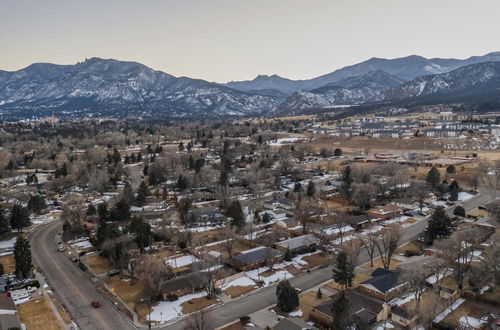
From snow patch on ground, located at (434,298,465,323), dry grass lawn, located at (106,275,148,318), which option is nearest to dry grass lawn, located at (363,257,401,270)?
snow patch on ground, located at (434,298,465,323)

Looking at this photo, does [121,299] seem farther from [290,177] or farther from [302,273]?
[290,177]

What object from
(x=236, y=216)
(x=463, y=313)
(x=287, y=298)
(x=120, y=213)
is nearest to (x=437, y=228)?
(x=463, y=313)

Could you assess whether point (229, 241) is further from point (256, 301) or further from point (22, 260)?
point (22, 260)

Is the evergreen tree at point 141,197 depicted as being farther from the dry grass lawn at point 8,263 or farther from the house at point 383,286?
the house at point 383,286

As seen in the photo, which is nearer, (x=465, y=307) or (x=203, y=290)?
(x=465, y=307)

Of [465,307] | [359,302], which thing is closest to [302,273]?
[359,302]

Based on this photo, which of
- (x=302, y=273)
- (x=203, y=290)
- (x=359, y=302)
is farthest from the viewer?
(x=302, y=273)
